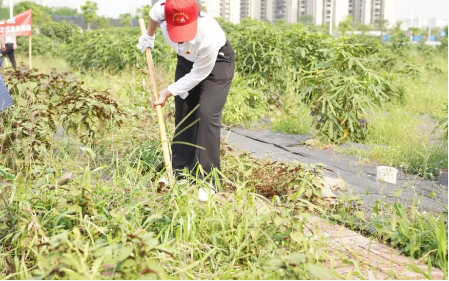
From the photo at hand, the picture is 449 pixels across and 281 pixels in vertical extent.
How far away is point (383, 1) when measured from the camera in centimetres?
6544

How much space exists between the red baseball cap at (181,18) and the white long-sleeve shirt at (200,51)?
6.8 inches

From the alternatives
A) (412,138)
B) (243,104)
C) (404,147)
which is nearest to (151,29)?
(404,147)

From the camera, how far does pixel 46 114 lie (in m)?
4.57

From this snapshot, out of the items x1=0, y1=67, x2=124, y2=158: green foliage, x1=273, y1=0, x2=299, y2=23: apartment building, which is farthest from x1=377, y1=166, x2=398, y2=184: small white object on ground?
x1=273, y1=0, x2=299, y2=23: apartment building

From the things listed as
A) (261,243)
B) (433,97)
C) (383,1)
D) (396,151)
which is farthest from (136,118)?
(383,1)

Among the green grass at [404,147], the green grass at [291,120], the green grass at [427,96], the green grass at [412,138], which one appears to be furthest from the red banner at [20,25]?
the green grass at [404,147]

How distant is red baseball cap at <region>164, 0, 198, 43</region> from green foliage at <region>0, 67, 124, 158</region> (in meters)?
1.35

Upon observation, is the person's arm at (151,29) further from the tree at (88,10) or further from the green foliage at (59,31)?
the tree at (88,10)

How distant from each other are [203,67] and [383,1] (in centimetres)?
6606

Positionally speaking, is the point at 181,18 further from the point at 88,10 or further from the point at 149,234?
the point at 88,10

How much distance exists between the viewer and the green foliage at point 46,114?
4238 millimetres

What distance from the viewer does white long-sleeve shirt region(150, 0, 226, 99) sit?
3.75 meters

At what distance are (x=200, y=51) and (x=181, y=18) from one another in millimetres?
353

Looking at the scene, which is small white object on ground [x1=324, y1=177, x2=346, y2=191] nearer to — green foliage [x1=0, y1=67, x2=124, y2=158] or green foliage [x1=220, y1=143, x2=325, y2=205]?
green foliage [x1=220, y1=143, x2=325, y2=205]
